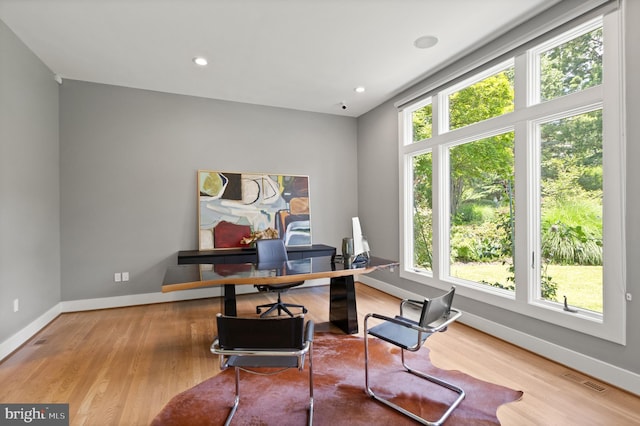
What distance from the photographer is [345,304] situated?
10.4 ft

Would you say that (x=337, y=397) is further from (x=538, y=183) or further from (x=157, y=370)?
(x=538, y=183)

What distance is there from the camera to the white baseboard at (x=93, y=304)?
2.79 m

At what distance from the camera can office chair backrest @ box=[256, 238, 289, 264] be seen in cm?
339

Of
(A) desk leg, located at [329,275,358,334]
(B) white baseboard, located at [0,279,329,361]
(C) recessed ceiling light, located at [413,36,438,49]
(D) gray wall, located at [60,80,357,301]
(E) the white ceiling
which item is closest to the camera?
(E) the white ceiling

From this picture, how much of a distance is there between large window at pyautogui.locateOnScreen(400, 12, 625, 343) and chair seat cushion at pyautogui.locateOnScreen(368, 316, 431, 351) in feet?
4.76

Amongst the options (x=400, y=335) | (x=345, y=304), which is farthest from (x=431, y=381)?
(x=345, y=304)

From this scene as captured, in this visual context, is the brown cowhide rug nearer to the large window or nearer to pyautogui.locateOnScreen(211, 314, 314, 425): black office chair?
pyautogui.locateOnScreen(211, 314, 314, 425): black office chair

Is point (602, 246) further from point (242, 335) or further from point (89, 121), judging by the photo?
point (89, 121)

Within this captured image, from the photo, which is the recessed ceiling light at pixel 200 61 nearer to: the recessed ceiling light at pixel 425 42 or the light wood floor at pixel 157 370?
the recessed ceiling light at pixel 425 42

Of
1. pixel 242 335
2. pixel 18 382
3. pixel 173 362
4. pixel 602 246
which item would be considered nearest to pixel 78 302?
pixel 18 382

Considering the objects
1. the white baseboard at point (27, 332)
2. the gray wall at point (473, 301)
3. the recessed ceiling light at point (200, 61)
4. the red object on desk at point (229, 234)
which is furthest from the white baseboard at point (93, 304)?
the recessed ceiling light at point (200, 61)

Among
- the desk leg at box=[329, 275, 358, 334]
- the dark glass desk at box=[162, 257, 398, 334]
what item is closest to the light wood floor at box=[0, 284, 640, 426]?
the desk leg at box=[329, 275, 358, 334]

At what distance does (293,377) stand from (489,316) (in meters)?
2.09

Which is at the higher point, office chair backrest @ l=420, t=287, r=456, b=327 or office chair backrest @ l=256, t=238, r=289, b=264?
office chair backrest @ l=256, t=238, r=289, b=264
